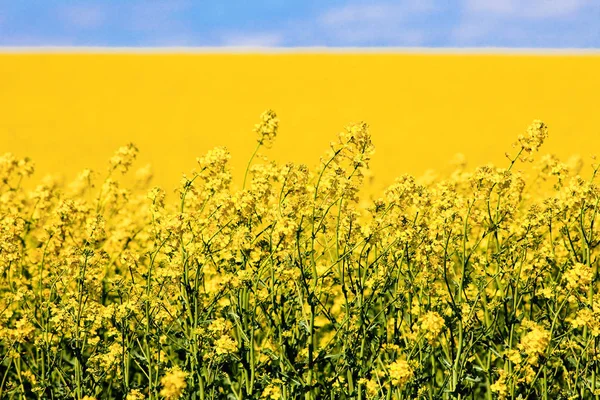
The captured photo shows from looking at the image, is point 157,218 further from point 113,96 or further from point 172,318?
point 113,96

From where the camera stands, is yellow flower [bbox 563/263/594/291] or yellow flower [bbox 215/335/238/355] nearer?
yellow flower [bbox 215/335/238/355]

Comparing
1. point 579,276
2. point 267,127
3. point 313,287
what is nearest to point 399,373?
point 313,287

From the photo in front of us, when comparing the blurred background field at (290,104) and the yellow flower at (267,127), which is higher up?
the blurred background field at (290,104)

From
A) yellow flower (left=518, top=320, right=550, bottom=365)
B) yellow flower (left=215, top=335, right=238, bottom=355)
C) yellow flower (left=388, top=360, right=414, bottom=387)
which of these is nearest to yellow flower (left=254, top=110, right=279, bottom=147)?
yellow flower (left=215, top=335, right=238, bottom=355)

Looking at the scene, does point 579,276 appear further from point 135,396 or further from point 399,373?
point 135,396

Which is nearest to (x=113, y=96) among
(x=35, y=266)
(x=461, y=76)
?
(x=461, y=76)

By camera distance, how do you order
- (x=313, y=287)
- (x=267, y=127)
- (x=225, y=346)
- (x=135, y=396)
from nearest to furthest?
(x=135, y=396) < (x=225, y=346) < (x=313, y=287) < (x=267, y=127)

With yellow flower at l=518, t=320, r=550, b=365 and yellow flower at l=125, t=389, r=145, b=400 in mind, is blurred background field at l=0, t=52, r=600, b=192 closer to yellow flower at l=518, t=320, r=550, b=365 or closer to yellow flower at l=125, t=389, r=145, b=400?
yellow flower at l=518, t=320, r=550, b=365

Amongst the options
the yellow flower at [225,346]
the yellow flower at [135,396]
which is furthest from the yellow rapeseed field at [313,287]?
the yellow flower at [135,396]

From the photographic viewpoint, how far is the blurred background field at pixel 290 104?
2031 centimetres

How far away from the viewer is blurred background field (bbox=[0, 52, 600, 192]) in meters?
20.3

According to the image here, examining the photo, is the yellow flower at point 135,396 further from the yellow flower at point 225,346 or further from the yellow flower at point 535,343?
the yellow flower at point 535,343

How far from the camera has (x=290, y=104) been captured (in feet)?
84.9

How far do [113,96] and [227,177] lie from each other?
75.1 feet
